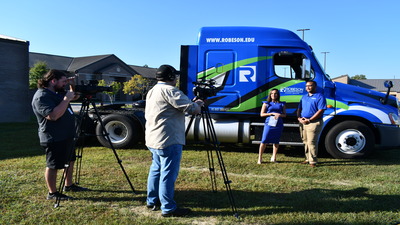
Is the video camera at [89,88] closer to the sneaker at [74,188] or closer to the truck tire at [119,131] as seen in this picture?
the sneaker at [74,188]

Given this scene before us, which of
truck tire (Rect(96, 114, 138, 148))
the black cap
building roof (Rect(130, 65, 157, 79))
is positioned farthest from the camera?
building roof (Rect(130, 65, 157, 79))

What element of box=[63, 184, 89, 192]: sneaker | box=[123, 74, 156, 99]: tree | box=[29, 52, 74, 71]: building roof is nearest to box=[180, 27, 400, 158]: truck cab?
box=[63, 184, 89, 192]: sneaker

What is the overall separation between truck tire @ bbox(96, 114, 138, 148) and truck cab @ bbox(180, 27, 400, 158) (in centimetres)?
165

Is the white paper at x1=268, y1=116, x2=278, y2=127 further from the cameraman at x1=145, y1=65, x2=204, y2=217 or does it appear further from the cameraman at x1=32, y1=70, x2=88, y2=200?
the cameraman at x1=32, y1=70, x2=88, y2=200

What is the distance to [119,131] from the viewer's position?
25.3ft

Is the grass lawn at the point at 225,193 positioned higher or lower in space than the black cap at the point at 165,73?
lower

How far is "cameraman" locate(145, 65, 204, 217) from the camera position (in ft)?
10.5

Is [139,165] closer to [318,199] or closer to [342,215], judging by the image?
[318,199]

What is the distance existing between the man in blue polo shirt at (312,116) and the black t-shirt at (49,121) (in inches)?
175

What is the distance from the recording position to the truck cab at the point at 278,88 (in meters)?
6.50

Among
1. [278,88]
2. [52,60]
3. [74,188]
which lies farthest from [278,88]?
[52,60]

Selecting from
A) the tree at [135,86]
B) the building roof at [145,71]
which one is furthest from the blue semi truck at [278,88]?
the building roof at [145,71]

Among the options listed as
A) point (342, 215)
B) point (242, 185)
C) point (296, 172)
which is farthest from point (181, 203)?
point (296, 172)

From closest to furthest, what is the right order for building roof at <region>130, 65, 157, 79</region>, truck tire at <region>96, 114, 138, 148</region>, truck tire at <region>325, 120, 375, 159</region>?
truck tire at <region>325, 120, 375, 159</region> → truck tire at <region>96, 114, 138, 148</region> → building roof at <region>130, 65, 157, 79</region>
